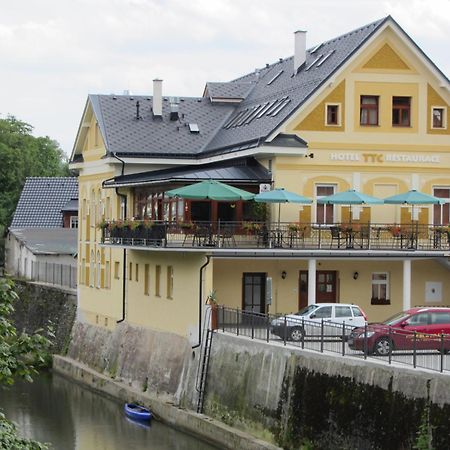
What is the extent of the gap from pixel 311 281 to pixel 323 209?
384cm

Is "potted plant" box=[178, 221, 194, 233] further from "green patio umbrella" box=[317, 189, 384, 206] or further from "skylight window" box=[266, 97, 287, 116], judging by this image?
"skylight window" box=[266, 97, 287, 116]

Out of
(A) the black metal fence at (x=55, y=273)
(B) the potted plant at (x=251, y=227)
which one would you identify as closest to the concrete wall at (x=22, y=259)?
(A) the black metal fence at (x=55, y=273)

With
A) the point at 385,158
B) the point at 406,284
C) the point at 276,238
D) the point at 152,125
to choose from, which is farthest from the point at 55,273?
the point at 406,284

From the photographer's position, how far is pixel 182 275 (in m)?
49.0

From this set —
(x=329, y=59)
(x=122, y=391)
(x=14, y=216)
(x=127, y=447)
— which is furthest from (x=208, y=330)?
(x=14, y=216)

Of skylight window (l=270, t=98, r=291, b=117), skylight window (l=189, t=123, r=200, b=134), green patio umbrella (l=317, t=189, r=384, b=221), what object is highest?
skylight window (l=270, t=98, r=291, b=117)

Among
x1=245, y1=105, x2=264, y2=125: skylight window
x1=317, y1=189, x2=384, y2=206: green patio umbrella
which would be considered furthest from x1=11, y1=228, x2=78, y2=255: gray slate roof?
x1=317, y1=189, x2=384, y2=206: green patio umbrella

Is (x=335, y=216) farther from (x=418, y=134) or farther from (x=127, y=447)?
(x=127, y=447)

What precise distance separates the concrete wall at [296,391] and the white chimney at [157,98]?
11.1 meters

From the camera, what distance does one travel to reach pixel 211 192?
4666 centimetres

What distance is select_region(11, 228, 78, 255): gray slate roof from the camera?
87.1 meters

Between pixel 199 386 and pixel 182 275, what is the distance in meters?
5.02

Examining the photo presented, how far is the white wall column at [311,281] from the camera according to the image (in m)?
47.5

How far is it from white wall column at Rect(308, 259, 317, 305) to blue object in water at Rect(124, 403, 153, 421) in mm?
6601
